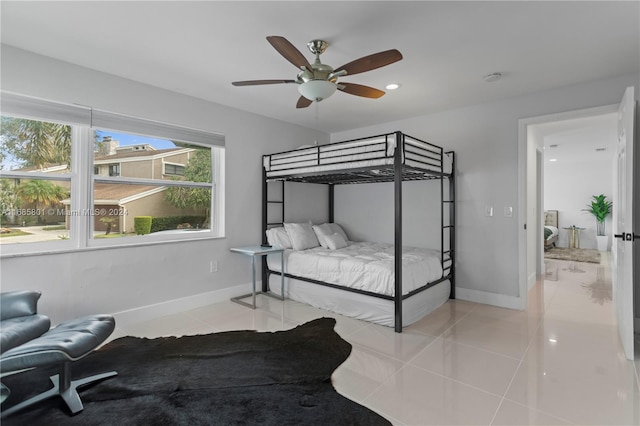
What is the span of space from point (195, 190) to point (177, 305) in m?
1.30

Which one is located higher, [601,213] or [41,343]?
[601,213]

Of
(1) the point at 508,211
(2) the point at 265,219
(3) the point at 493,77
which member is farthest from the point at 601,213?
(2) the point at 265,219

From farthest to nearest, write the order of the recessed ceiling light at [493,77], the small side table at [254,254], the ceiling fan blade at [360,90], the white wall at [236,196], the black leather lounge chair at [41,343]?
the small side table at [254,254] → the recessed ceiling light at [493,77] → the white wall at [236,196] → the ceiling fan blade at [360,90] → the black leather lounge chair at [41,343]

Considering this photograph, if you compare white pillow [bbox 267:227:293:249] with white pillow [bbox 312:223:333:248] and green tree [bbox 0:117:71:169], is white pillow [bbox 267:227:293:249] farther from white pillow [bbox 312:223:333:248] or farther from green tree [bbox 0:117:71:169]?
green tree [bbox 0:117:71:169]

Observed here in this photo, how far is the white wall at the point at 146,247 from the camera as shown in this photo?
2.51m

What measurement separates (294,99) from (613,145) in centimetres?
608

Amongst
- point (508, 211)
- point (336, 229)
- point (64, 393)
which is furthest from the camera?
point (336, 229)

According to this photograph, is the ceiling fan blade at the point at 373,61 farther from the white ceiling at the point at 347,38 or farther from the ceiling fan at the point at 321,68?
the white ceiling at the point at 347,38

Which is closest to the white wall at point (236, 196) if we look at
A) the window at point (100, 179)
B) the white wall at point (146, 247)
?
the white wall at point (146, 247)

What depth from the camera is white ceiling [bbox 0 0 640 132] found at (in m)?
1.94

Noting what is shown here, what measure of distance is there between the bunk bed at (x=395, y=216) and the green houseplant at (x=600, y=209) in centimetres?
599

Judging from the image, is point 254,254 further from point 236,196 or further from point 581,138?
point 581,138

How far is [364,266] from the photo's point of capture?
3.12 metres

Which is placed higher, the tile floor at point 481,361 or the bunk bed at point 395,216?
the bunk bed at point 395,216
